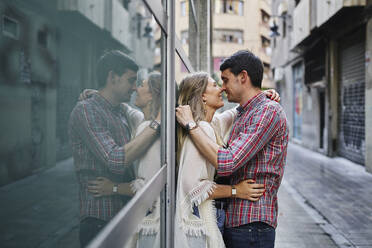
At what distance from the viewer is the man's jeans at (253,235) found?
196 centimetres

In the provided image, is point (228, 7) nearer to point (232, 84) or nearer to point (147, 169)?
point (232, 84)

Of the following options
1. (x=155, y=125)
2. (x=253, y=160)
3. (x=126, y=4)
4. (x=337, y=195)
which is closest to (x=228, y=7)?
(x=337, y=195)

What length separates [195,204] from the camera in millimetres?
1938

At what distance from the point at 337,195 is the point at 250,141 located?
6118mm

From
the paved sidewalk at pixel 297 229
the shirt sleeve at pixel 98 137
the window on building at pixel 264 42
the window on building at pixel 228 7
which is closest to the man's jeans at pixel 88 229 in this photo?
the shirt sleeve at pixel 98 137

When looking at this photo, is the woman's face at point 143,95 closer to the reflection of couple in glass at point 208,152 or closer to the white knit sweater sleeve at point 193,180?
the reflection of couple in glass at point 208,152

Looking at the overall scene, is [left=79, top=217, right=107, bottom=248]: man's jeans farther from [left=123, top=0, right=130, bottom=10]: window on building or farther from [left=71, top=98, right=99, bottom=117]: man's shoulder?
[left=123, top=0, right=130, bottom=10]: window on building

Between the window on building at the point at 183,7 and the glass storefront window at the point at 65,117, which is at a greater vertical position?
the window on building at the point at 183,7

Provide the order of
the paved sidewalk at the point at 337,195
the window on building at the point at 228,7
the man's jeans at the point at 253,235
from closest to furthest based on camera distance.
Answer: the man's jeans at the point at 253,235, the paved sidewalk at the point at 337,195, the window on building at the point at 228,7

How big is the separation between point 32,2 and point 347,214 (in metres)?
6.26

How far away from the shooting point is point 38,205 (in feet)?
1.79

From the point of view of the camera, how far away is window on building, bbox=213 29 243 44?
32.2 m

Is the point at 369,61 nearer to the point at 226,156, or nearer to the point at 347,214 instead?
the point at 347,214

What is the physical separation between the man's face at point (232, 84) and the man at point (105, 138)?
44.9 inches
